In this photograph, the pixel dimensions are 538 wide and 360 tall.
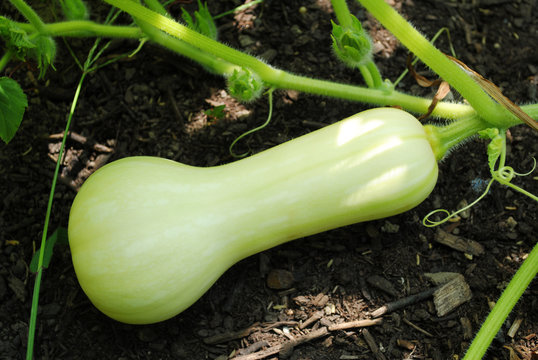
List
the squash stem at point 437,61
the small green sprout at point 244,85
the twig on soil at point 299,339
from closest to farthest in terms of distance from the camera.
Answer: the squash stem at point 437,61 < the small green sprout at point 244,85 < the twig on soil at point 299,339

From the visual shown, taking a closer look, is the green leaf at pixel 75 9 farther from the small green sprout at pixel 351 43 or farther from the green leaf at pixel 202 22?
the small green sprout at pixel 351 43

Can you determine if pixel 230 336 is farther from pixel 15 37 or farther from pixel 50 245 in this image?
pixel 15 37

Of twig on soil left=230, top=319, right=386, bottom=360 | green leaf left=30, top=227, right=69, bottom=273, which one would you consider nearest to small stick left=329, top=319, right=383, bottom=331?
twig on soil left=230, top=319, right=386, bottom=360

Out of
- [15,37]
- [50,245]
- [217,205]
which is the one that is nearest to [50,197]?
[50,245]

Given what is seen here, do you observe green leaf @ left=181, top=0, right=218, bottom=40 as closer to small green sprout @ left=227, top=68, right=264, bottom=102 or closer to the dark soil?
the dark soil

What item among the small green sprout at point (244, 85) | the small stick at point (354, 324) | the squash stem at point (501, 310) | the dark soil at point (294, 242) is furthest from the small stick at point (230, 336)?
the small green sprout at point (244, 85)

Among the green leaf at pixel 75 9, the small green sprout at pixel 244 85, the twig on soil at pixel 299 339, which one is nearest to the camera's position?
the small green sprout at pixel 244 85

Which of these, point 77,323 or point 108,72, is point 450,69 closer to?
point 108,72
